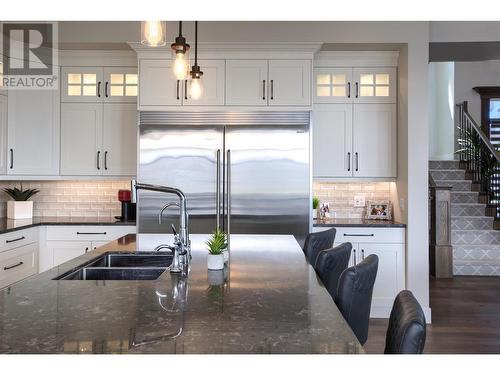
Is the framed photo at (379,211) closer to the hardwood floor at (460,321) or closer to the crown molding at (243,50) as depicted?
the hardwood floor at (460,321)

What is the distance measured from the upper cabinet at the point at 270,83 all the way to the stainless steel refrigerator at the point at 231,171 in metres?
0.19

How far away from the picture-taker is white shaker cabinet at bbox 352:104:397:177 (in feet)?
14.8

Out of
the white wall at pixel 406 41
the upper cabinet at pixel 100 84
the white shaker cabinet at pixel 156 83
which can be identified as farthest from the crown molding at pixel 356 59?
the upper cabinet at pixel 100 84

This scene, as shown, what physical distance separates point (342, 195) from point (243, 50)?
1.89 meters

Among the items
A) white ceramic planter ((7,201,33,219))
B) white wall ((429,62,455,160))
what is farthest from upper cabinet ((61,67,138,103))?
white wall ((429,62,455,160))

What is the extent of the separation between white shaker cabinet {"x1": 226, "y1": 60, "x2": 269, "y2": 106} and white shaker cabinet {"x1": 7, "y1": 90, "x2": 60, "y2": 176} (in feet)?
5.99

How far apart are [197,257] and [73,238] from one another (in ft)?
8.25

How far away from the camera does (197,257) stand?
2.31 metres

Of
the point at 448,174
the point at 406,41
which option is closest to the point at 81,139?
the point at 406,41

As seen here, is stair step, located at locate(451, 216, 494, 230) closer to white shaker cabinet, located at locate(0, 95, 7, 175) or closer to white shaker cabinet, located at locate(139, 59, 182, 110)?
white shaker cabinet, located at locate(139, 59, 182, 110)

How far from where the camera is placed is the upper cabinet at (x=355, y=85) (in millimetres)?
4539
